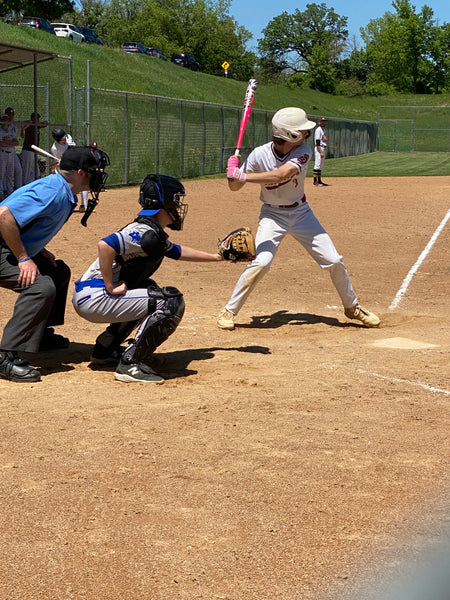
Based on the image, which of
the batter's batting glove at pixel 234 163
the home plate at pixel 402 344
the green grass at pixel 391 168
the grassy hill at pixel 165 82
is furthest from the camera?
the grassy hill at pixel 165 82

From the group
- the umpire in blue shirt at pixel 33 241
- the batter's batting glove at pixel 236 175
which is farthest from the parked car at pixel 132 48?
the umpire in blue shirt at pixel 33 241

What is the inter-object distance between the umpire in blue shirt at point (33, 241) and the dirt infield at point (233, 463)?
29cm

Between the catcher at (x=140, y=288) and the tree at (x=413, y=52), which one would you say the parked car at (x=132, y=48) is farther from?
the catcher at (x=140, y=288)

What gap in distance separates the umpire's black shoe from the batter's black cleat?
1.92ft

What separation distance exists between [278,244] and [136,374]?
2.52 m

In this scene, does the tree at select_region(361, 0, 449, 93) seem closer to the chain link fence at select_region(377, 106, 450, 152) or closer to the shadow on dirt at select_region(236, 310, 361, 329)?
the chain link fence at select_region(377, 106, 450, 152)

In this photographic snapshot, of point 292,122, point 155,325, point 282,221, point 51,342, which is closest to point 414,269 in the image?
point 282,221

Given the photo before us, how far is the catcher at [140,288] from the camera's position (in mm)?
5547

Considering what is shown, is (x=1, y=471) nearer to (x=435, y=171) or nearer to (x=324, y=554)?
(x=324, y=554)

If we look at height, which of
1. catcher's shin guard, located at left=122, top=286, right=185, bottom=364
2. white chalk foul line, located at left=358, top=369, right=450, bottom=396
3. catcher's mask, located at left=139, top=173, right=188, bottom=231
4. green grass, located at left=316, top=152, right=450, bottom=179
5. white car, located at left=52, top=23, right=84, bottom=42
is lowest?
green grass, located at left=316, top=152, right=450, bottom=179

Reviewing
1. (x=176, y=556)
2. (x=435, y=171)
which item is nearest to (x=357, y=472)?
(x=176, y=556)

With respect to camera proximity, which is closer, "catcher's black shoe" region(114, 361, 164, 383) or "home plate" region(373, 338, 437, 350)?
"catcher's black shoe" region(114, 361, 164, 383)

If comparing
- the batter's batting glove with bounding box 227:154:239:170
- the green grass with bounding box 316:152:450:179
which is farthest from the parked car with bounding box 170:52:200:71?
the batter's batting glove with bounding box 227:154:239:170

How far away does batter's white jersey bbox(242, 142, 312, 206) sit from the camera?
24.2ft
